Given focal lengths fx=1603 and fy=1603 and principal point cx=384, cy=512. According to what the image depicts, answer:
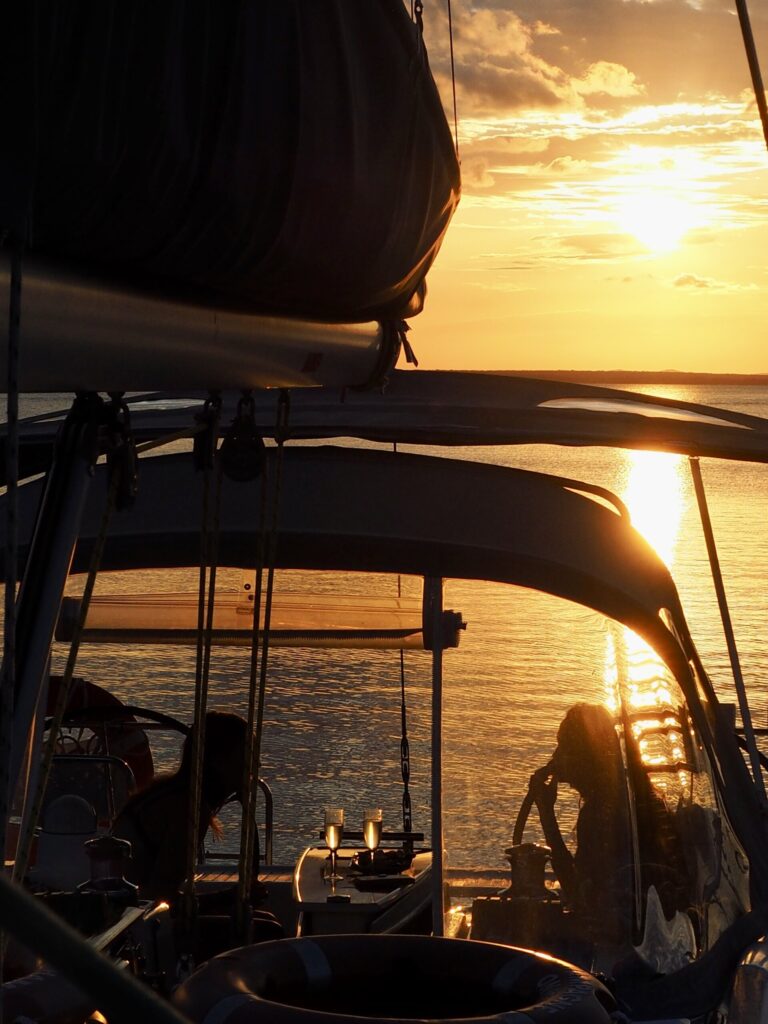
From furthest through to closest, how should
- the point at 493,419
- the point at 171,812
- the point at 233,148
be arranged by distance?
the point at 171,812 < the point at 493,419 < the point at 233,148

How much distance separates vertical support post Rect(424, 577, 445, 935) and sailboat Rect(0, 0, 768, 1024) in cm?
1

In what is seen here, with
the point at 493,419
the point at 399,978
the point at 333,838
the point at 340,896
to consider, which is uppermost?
the point at 493,419

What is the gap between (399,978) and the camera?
294 cm

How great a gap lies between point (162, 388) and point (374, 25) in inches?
39.2

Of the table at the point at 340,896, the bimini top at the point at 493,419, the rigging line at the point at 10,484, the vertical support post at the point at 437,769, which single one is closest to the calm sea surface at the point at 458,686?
the vertical support post at the point at 437,769

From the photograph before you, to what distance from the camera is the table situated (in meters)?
5.88

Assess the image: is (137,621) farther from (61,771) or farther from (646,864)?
(646,864)

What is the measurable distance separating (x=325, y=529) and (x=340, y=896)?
2.35 meters

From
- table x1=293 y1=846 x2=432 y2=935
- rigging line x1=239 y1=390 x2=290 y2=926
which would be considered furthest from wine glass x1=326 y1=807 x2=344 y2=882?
rigging line x1=239 y1=390 x2=290 y2=926

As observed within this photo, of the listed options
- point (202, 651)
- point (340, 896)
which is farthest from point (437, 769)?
point (340, 896)

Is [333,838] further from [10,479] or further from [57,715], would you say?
[10,479]

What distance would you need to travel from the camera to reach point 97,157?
200 centimetres

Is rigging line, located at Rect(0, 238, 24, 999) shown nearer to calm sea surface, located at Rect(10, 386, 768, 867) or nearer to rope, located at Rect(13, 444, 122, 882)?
rope, located at Rect(13, 444, 122, 882)

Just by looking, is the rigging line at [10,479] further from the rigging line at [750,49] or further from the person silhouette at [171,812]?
the person silhouette at [171,812]
